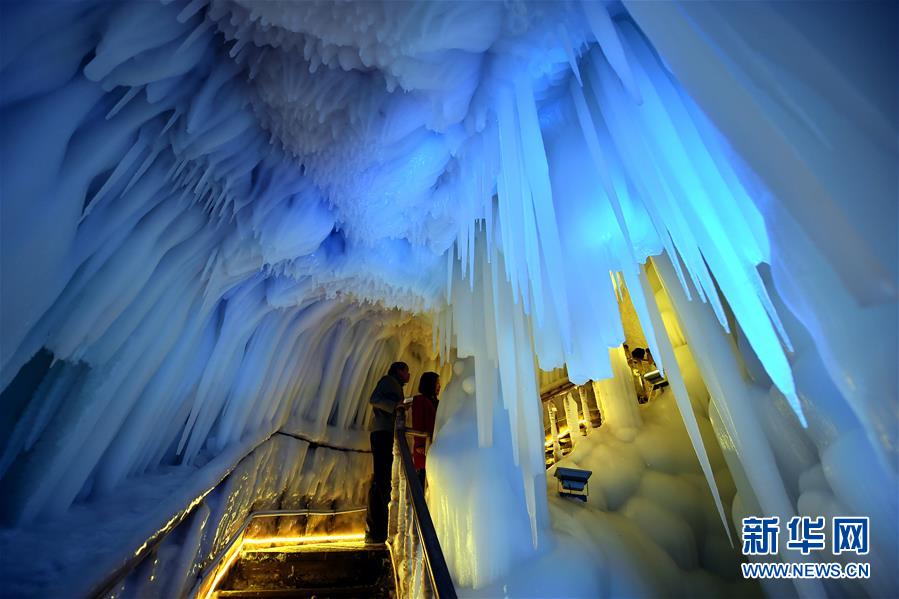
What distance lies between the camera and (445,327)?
4730 millimetres

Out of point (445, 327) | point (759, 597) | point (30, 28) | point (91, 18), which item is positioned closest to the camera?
point (30, 28)

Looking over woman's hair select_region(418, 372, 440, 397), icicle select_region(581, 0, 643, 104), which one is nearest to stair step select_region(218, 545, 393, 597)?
woman's hair select_region(418, 372, 440, 397)

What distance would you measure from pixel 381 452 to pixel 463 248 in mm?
Result: 2691

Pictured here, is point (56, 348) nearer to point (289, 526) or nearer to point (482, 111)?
point (482, 111)

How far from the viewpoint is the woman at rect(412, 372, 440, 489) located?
4.56 meters

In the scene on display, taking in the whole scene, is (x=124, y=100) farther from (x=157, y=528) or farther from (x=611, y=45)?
(x=157, y=528)

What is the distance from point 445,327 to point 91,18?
153 inches

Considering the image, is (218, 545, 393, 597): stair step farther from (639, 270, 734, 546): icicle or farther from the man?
(639, 270, 734, 546): icicle

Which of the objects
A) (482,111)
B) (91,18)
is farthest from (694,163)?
(91,18)

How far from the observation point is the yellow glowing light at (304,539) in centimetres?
427

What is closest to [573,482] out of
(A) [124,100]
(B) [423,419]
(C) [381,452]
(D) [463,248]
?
(B) [423,419]

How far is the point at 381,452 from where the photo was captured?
4.05m

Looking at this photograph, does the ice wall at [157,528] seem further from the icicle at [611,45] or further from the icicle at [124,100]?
the icicle at [611,45]

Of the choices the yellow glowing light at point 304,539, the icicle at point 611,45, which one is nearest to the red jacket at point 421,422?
the yellow glowing light at point 304,539
